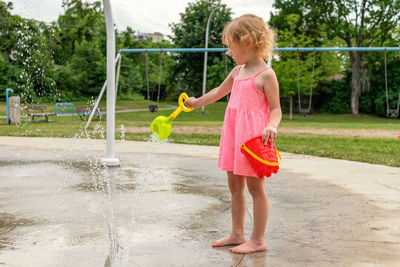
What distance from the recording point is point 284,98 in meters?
33.7

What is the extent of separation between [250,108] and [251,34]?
0.42m

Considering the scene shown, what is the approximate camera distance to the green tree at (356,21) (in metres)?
30.8

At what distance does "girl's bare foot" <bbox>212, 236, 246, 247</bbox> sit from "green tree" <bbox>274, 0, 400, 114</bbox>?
98.0 ft

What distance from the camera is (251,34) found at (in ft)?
8.80

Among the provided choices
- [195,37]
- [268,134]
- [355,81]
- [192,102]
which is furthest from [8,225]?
[355,81]

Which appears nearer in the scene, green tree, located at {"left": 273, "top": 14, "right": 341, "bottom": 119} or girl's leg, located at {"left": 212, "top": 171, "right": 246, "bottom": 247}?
girl's leg, located at {"left": 212, "top": 171, "right": 246, "bottom": 247}

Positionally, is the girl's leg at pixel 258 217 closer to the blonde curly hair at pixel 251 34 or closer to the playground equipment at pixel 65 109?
the blonde curly hair at pixel 251 34

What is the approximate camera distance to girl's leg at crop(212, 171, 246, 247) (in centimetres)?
281

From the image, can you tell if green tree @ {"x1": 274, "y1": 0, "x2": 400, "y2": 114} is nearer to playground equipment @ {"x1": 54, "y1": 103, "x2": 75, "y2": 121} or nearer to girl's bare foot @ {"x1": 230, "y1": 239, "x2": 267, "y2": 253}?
playground equipment @ {"x1": 54, "y1": 103, "x2": 75, "y2": 121}

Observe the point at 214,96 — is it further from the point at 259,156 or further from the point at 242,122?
the point at 259,156

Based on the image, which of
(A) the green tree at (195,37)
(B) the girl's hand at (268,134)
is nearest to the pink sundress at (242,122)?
(B) the girl's hand at (268,134)

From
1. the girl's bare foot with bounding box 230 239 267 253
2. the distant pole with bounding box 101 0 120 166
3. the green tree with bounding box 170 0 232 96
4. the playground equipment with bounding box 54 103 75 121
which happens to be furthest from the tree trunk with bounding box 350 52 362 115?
the girl's bare foot with bounding box 230 239 267 253

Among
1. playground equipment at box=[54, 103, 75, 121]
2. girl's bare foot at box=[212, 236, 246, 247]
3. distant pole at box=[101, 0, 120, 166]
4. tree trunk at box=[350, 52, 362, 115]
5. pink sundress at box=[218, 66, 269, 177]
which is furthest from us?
tree trunk at box=[350, 52, 362, 115]

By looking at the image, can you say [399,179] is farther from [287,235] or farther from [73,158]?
[73,158]
